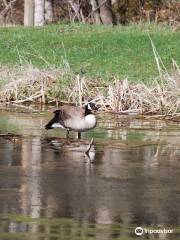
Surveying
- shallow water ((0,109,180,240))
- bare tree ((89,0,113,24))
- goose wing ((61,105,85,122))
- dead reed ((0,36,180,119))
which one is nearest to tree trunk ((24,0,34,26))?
bare tree ((89,0,113,24))

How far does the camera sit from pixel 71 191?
391 inches

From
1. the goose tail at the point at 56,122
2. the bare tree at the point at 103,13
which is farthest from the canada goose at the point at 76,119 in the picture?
the bare tree at the point at 103,13

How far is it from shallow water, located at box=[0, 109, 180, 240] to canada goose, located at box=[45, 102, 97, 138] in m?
0.20

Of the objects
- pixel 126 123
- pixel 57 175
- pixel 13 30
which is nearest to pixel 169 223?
pixel 57 175

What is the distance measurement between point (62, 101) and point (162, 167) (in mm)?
7686

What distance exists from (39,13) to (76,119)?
2427 cm

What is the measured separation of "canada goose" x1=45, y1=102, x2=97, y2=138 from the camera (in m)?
13.5

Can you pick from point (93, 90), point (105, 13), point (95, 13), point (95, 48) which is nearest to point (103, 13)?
point (105, 13)

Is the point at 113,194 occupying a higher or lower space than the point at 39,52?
lower

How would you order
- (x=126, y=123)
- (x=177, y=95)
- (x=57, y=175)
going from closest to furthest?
(x=57, y=175)
(x=126, y=123)
(x=177, y=95)

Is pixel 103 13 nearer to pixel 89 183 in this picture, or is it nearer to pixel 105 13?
pixel 105 13

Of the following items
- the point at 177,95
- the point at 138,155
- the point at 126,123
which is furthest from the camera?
the point at 177,95

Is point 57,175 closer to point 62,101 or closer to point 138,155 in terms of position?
point 138,155

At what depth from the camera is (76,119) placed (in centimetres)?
1361
